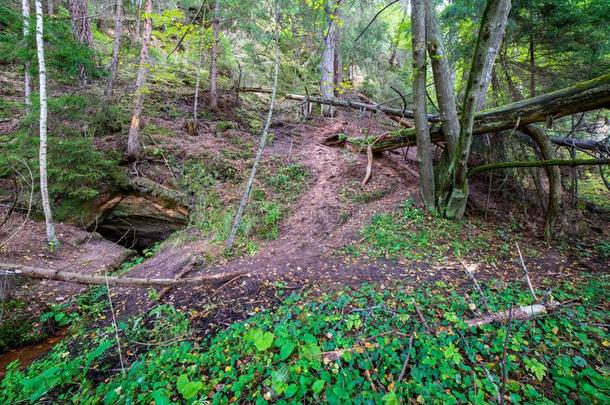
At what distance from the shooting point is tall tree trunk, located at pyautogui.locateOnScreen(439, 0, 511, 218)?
3686 millimetres

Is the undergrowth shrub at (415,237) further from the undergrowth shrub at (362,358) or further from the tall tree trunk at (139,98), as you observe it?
the tall tree trunk at (139,98)

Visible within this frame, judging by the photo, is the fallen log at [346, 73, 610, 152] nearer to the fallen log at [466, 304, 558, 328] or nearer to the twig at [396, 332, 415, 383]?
the fallen log at [466, 304, 558, 328]

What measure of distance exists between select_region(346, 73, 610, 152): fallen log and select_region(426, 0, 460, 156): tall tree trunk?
18.1 inches

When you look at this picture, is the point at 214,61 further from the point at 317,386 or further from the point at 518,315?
the point at 518,315

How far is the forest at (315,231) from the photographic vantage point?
8.09 ft

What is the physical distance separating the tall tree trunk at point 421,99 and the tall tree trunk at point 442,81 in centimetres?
18

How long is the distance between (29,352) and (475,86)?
7473 mm

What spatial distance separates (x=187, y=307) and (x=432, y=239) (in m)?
4.11

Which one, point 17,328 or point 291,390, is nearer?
point 291,390

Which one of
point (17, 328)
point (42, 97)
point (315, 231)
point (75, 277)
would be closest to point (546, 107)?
point (315, 231)

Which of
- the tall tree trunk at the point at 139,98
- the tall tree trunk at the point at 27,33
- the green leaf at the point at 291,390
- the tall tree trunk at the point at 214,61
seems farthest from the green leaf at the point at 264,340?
the tall tree trunk at the point at 214,61

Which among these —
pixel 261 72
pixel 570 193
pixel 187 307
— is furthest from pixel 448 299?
pixel 261 72

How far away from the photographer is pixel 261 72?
1156 cm

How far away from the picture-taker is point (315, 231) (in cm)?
563
